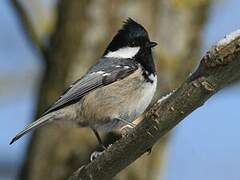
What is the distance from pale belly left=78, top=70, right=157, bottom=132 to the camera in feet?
12.7

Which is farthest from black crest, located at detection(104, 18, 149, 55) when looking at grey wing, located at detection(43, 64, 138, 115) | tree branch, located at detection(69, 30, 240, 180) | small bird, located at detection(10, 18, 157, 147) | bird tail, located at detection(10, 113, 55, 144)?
tree branch, located at detection(69, 30, 240, 180)

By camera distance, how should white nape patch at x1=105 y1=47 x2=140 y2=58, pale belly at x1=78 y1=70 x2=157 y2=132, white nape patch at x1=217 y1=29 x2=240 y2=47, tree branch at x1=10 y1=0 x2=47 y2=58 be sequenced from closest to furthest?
white nape patch at x1=217 y1=29 x2=240 y2=47
pale belly at x1=78 y1=70 x2=157 y2=132
white nape patch at x1=105 y1=47 x2=140 y2=58
tree branch at x1=10 y1=0 x2=47 y2=58

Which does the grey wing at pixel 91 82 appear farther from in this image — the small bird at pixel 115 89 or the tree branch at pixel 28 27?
the tree branch at pixel 28 27

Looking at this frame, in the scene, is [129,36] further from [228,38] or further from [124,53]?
→ [228,38]

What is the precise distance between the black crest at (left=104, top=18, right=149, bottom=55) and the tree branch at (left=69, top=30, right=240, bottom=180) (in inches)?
57.3

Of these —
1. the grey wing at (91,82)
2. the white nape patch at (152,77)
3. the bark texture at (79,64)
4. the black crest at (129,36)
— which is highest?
the black crest at (129,36)

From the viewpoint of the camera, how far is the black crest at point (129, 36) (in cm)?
404

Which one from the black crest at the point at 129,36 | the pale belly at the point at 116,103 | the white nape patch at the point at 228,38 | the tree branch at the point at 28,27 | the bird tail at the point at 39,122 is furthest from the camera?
the tree branch at the point at 28,27

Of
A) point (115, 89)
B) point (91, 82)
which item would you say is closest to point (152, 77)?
point (115, 89)

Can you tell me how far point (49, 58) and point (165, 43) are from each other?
0.90m

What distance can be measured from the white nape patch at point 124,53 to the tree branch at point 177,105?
149 cm

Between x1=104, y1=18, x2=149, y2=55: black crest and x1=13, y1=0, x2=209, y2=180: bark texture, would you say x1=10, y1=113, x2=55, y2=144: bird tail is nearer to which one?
x1=104, y1=18, x2=149, y2=55: black crest

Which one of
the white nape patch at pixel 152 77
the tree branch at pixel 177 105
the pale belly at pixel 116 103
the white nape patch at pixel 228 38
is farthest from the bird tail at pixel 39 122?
the white nape patch at pixel 228 38

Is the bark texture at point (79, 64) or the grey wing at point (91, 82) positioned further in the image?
the bark texture at point (79, 64)
